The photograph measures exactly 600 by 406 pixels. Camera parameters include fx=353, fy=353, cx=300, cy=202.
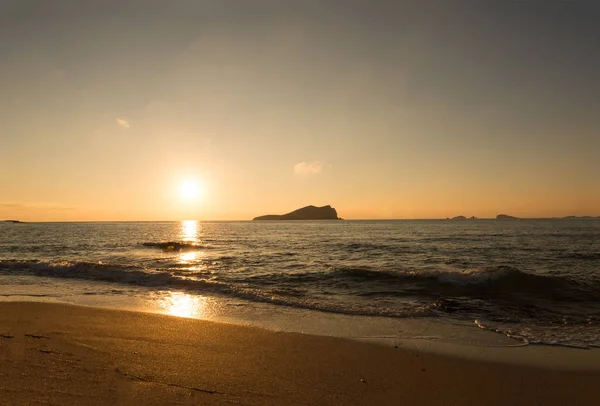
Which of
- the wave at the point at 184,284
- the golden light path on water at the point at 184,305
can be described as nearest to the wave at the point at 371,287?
the wave at the point at 184,284

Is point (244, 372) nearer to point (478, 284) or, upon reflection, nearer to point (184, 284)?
point (184, 284)

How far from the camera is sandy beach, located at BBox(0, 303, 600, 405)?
16.5 ft

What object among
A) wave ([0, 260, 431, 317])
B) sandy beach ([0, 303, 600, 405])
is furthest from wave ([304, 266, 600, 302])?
sandy beach ([0, 303, 600, 405])

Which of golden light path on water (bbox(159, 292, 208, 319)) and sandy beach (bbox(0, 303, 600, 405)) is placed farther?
golden light path on water (bbox(159, 292, 208, 319))

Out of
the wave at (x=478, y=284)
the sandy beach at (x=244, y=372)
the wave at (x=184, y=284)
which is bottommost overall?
the wave at (x=478, y=284)

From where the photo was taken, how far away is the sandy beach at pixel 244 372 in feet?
16.5

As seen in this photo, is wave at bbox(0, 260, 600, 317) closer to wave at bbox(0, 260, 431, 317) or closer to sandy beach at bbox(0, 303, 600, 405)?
wave at bbox(0, 260, 431, 317)

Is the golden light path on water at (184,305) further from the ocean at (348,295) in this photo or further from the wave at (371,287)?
the wave at (371,287)

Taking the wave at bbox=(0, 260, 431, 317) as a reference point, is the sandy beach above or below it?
above

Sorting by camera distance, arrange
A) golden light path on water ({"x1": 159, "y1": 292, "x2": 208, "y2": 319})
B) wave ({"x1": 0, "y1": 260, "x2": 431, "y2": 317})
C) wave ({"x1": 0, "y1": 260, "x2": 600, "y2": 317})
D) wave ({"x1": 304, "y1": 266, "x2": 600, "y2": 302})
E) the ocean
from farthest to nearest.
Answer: wave ({"x1": 304, "y1": 266, "x2": 600, "y2": 302}) < wave ({"x1": 0, "y1": 260, "x2": 600, "y2": 317}) < wave ({"x1": 0, "y1": 260, "x2": 431, "y2": 317}) < golden light path on water ({"x1": 159, "y1": 292, "x2": 208, "y2": 319}) < the ocean

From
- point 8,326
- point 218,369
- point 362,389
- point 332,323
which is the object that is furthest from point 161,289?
point 362,389

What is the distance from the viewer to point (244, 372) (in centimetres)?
594

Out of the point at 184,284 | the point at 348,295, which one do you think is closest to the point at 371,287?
the point at 348,295

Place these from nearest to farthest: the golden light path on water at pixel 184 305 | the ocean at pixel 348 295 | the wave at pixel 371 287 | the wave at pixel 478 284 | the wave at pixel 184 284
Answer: the ocean at pixel 348 295
the golden light path on water at pixel 184 305
the wave at pixel 184 284
the wave at pixel 371 287
the wave at pixel 478 284
